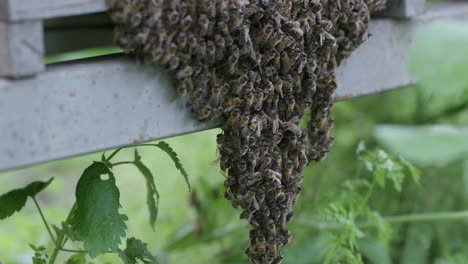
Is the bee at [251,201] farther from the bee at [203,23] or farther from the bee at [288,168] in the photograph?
the bee at [203,23]

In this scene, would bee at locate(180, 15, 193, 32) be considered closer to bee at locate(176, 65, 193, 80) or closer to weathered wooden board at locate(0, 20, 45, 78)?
bee at locate(176, 65, 193, 80)

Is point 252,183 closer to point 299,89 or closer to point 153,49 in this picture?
point 299,89

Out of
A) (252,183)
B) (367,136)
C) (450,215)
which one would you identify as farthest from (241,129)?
(367,136)

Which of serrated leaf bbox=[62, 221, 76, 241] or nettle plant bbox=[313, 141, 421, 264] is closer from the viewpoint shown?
serrated leaf bbox=[62, 221, 76, 241]

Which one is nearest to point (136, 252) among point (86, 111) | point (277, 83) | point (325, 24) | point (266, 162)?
point (266, 162)

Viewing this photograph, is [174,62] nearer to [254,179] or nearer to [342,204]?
[254,179]

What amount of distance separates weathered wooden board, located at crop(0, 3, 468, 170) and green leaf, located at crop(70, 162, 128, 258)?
29 cm

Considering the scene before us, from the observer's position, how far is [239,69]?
2.51 meters

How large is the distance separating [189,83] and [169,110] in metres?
0.11

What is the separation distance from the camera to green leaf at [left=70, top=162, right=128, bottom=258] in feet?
8.18

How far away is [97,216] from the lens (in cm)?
252

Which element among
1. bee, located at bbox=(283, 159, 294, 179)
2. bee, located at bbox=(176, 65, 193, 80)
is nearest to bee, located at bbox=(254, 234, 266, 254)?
bee, located at bbox=(283, 159, 294, 179)

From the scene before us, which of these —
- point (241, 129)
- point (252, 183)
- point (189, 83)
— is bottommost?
point (252, 183)

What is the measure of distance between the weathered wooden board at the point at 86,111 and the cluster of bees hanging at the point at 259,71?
0.22 feet
